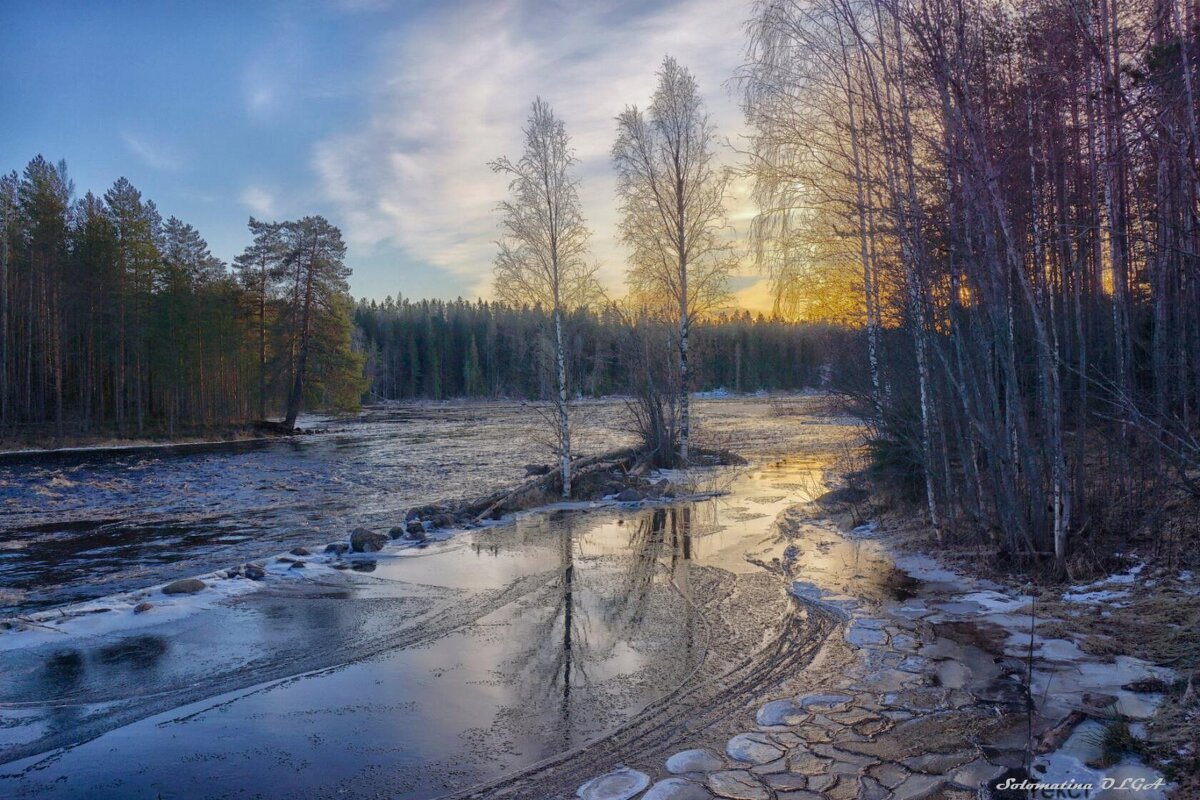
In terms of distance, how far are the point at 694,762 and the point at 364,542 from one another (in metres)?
8.20

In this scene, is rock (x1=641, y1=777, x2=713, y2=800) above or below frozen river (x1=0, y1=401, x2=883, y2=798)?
above

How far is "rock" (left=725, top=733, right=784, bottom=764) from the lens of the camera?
4227 mm

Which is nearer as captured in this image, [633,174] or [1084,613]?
[1084,613]

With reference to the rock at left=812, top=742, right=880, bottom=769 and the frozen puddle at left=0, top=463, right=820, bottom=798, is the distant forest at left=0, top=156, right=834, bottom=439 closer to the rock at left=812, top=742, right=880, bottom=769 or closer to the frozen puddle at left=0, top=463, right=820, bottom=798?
the frozen puddle at left=0, top=463, right=820, bottom=798

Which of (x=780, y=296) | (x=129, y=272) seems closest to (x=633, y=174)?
(x=780, y=296)

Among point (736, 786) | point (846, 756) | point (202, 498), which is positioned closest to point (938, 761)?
point (846, 756)

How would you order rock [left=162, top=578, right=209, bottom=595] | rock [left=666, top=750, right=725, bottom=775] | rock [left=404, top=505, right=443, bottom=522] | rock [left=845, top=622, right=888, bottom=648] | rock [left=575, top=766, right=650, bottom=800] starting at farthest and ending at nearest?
rock [left=404, top=505, right=443, bottom=522] → rock [left=162, top=578, right=209, bottom=595] → rock [left=845, top=622, right=888, bottom=648] → rock [left=666, top=750, right=725, bottom=775] → rock [left=575, top=766, right=650, bottom=800]

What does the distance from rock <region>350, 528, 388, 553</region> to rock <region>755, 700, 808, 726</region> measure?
7785 millimetres

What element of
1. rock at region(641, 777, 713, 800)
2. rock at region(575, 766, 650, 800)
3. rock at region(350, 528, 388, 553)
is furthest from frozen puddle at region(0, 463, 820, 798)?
rock at region(350, 528, 388, 553)

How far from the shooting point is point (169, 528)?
13.8 m

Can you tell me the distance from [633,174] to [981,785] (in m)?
19.0

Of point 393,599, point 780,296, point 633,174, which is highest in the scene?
point 633,174

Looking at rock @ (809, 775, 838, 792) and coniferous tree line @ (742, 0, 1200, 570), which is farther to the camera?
coniferous tree line @ (742, 0, 1200, 570)

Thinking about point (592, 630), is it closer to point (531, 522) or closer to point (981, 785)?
point (981, 785)
